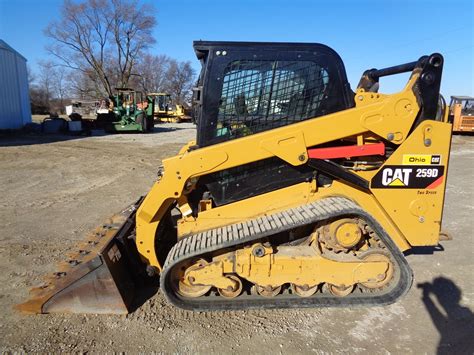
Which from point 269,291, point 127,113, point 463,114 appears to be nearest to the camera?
point 269,291

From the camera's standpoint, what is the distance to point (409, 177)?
3.15 meters

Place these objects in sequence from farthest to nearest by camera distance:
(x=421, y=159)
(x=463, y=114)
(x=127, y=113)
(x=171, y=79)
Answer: (x=171, y=79), (x=127, y=113), (x=463, y=114), (x=421, y=159)

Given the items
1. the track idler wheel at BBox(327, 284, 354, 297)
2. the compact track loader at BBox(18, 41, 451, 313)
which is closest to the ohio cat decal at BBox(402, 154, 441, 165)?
the compact track loader at BBox(18, 41, 451, 313)

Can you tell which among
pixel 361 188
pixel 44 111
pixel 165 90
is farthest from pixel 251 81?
pixel 165 90

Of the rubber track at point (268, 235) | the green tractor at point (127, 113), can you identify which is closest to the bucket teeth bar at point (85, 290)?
the rubber track at point (268, 235)

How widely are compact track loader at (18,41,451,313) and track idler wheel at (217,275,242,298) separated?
0.5 inches

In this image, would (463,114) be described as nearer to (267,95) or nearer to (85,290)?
(267,95)

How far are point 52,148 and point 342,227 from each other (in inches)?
541

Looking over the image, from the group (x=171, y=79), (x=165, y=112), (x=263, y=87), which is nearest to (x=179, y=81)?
(x=171, y=79)

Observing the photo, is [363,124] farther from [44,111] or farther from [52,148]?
[44,111]

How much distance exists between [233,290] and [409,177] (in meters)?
1.88

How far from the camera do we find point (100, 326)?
3047mm

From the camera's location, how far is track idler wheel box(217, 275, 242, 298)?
3156mm

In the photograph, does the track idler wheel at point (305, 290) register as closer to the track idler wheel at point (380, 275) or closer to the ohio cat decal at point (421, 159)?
the track idler wheel at point (380, 275)
